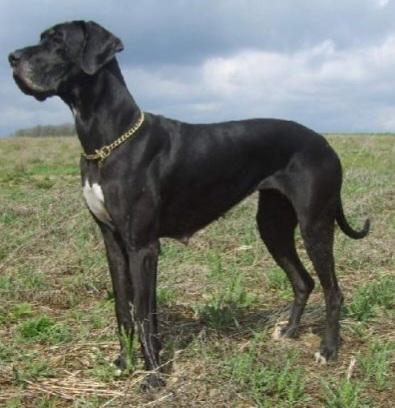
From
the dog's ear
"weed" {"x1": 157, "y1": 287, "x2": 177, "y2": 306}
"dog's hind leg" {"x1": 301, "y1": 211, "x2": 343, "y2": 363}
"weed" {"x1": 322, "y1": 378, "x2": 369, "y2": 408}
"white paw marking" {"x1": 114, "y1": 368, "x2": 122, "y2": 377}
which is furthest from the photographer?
"weed" {"x1": 157, "y1": 287, "x2": 177, "y2": 306}

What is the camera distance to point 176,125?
4020mm

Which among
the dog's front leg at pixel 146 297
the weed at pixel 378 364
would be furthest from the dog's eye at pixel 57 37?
the weed at pixel 378 364

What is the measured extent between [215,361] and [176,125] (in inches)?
52.9

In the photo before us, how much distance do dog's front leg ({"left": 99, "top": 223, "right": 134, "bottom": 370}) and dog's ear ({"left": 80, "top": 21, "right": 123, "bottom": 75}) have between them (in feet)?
2.87

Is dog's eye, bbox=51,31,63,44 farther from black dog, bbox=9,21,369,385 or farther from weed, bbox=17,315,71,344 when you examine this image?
weed, bbox=17,315,71,344

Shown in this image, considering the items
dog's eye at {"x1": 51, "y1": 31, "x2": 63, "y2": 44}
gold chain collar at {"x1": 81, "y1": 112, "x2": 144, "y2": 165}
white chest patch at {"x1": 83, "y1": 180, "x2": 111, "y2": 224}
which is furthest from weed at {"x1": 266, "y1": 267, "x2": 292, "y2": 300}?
dog's eye at {"x1": 51, "y1": 31, "x2": 63, "y2": 44}

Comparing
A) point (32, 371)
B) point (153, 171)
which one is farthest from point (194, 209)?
point (32, 371)

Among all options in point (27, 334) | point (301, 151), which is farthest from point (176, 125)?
point (27, 334)

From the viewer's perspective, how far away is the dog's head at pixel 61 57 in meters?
3.59

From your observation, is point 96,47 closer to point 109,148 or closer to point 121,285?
point 109,148

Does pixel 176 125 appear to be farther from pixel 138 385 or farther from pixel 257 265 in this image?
pixel 257 265

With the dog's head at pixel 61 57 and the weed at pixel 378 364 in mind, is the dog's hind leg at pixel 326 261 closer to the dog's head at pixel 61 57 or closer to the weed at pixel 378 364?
the weed at pixel 378 364

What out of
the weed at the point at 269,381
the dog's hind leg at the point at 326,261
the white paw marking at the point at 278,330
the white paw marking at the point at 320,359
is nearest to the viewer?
the weed at the point at 269,381

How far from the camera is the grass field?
3553mm
